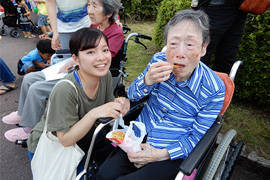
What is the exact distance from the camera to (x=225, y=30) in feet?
7.72

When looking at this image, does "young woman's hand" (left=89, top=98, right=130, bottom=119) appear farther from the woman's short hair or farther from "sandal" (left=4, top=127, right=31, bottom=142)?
"sandal" (left=4, top=127, right=31, bottom=142)

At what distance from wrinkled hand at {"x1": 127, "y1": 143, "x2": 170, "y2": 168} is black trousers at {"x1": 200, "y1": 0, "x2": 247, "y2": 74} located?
5.11 ft

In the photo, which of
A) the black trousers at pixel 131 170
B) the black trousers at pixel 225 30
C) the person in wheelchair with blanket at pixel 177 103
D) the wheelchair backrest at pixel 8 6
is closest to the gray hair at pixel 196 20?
the person in wheelchair with blanket at pixel 177 103

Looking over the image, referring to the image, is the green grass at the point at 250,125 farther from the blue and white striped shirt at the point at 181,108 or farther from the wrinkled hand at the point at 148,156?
the wrinkled hand at the point at 148,156

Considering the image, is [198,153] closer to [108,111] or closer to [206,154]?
[206,154]

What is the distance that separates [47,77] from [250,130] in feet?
10.1

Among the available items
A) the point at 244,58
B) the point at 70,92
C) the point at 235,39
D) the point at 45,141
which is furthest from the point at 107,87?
the point at 244,58

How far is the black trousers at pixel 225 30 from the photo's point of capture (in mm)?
2275

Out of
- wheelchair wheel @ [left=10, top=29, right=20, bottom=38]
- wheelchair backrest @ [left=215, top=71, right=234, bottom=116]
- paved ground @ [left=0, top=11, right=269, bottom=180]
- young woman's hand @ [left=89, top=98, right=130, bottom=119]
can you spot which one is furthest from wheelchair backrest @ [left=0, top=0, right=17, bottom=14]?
wheelchair backrest @ [left=215, top=71, right=234, bottom=116]

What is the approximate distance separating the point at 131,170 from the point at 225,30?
6.64 feet

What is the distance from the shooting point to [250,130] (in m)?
2.90

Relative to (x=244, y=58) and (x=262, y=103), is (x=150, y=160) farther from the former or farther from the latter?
(x=262, y=103)

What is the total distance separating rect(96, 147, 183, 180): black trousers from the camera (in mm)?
1449

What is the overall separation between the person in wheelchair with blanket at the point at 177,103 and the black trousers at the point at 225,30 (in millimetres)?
901
